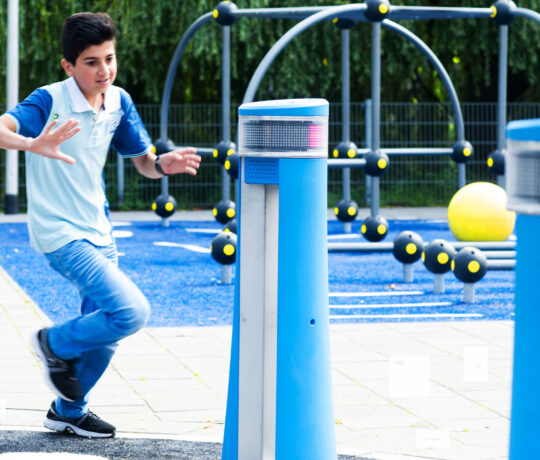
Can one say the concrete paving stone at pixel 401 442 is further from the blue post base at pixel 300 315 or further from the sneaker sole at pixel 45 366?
the sneaker sole at pixel 45 366

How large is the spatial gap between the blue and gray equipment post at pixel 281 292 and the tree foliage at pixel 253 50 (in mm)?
13705

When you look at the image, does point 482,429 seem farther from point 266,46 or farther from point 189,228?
point 266,46

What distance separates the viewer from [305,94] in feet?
58.7

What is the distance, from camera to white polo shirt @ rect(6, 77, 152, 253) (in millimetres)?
4301

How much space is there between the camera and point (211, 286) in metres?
9.70

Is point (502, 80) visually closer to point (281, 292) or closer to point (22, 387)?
point (22, 387)

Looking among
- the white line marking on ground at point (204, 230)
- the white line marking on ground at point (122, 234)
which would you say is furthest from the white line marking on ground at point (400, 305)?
the white line marking on ground at point (204, 230)

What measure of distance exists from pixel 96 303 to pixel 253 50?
13677 mm

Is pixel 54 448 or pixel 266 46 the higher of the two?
pixel 266 46

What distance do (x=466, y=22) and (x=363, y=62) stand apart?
2.05 meters

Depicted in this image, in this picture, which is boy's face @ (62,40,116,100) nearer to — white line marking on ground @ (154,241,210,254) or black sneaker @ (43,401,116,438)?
black sneaker @ (43,401,116,438)

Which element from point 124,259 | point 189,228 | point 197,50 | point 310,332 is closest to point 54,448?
point 310,332

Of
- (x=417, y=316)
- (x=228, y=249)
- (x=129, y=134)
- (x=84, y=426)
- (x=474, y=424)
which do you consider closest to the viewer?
(x=84, y=426)

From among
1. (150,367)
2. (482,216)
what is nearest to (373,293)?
(482,216)
